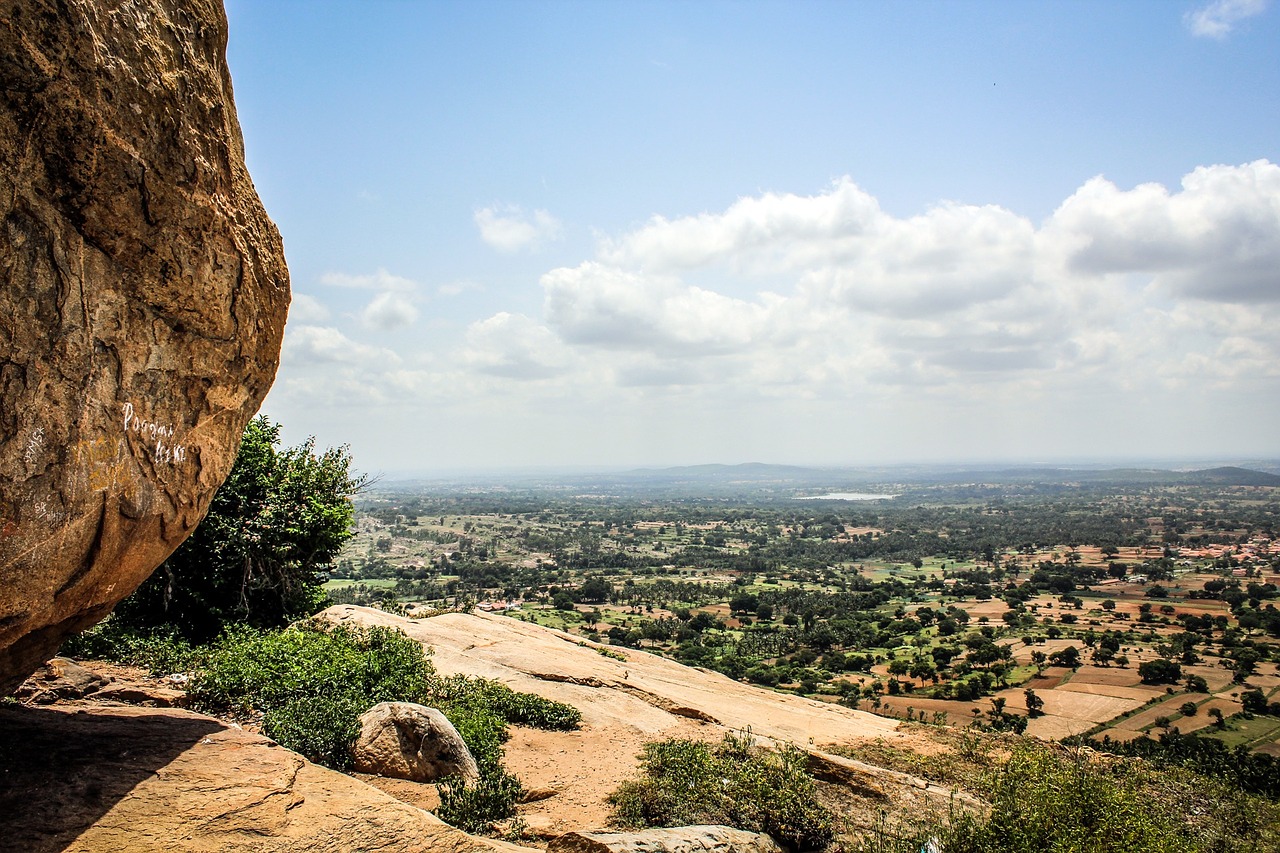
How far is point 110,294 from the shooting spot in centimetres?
567

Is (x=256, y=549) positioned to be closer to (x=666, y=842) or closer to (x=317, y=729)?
(x=317, y=729)

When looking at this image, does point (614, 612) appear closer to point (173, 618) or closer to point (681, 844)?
point (173, 618)

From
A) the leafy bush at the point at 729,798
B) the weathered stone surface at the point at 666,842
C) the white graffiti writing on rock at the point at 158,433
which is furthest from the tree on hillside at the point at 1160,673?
the white graffiti writing on rock at the point at 158,433

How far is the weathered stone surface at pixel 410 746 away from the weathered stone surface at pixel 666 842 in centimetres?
251

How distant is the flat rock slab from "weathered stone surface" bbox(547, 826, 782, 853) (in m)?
0.80

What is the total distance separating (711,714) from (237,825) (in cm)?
1132

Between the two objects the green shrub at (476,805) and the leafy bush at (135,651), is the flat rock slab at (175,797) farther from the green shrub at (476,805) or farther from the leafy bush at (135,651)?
the leafy bush at (135,651)

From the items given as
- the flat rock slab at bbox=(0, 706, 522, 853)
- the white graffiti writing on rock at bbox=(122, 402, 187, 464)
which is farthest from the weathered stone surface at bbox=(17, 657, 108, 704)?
the white graffiti writing on rock at bbox=(122, 402, 187, 464)

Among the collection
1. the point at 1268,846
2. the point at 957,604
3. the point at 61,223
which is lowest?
the point at 957,604

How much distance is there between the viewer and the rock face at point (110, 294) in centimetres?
501

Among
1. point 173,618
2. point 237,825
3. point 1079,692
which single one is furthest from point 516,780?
point 1079,692

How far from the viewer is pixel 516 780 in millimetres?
9477

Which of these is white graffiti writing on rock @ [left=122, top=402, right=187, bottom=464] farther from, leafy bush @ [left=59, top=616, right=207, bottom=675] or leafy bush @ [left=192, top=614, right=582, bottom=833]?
leafy bush @ [left=59, top=616, right=207, bottom=675]

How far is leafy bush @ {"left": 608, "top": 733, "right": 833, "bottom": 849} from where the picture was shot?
8914mm
